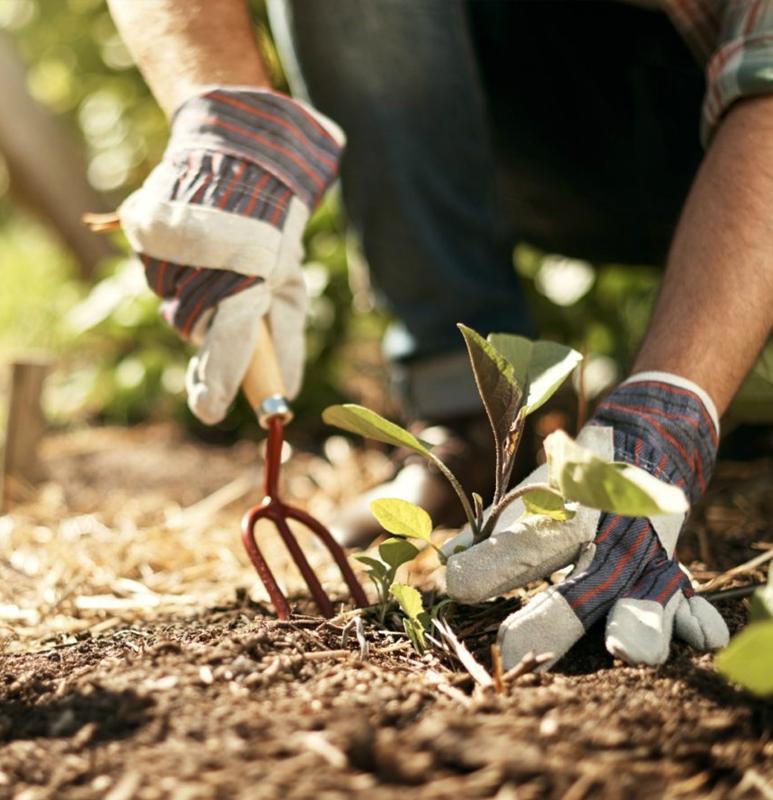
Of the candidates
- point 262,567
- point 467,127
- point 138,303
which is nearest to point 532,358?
point 262,567

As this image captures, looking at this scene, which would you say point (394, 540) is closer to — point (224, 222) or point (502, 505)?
point (502, 505)

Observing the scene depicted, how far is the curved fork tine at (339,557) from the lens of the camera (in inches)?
44.8

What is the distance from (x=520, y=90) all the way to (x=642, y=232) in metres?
0.39

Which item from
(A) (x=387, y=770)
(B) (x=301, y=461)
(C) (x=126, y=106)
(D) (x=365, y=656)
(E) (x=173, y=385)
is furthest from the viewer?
(C) (x=126, y=106)

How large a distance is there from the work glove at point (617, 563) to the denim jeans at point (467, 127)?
684mm

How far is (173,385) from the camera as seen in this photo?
236 centimetres

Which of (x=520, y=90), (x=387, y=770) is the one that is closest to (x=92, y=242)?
(x=520, y=90)

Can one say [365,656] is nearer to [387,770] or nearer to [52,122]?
[387,770]

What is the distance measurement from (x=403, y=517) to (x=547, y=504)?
15 cm

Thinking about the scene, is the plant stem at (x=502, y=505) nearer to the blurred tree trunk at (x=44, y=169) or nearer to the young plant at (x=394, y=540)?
the young plant at (x=394, y=540)

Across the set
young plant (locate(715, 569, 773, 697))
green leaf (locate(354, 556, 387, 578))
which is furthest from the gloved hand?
young plant (locate(715, 569, 773, 697))

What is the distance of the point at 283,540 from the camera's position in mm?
1187

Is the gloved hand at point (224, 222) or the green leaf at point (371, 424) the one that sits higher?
the gloved hand at point (224, 222)

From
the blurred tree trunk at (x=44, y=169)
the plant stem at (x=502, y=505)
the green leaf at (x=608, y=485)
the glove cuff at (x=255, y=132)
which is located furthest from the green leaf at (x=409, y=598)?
the blurred tree trunk at (x=44, y=169)
